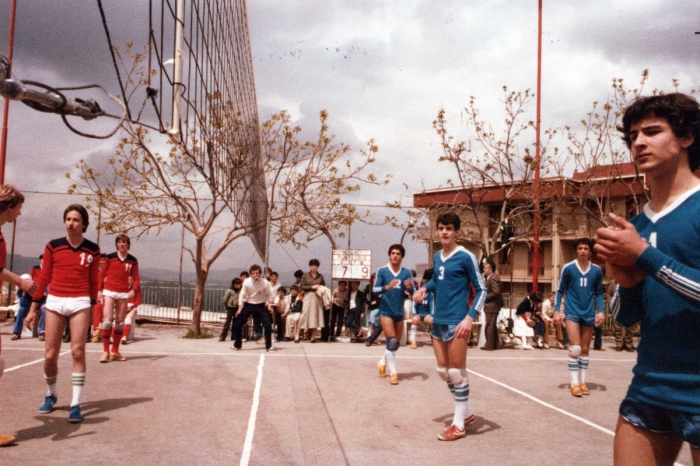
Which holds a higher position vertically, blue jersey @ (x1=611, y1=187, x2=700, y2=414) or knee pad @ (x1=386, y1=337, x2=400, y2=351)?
blue jersey @ (x1=611, y1=187, x2=700, y2=414)

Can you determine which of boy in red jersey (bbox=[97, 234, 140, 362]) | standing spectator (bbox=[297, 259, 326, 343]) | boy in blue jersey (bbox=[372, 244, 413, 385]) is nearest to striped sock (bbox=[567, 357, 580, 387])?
boy in blue jersey (bbox=[372, 244, 413, 385])

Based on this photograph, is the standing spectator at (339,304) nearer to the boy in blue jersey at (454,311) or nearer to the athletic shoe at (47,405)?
the boy in blue jersey at (454,311)

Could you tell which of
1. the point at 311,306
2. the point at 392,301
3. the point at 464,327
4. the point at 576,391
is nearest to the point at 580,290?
the point at 576,391

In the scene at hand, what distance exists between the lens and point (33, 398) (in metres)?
7.07

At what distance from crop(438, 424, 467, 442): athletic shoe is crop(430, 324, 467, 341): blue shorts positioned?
83 centimetres

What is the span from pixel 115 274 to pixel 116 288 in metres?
0.23

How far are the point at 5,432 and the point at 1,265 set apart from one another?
1.55m

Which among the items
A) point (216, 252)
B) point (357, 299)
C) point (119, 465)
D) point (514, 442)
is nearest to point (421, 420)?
point (514, 442)

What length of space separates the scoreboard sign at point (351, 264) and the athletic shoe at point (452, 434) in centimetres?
1080

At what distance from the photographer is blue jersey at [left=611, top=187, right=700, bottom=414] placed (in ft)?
7.10

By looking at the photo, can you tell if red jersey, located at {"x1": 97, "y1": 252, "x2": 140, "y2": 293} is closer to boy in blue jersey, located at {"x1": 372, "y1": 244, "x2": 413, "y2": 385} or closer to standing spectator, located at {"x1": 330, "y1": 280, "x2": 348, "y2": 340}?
boy in blue jersey, located at {"x1": 372, "y1": 244, "x2": 413, "y2": 385}

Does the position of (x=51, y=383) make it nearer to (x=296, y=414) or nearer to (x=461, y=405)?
(x=296, y=414)

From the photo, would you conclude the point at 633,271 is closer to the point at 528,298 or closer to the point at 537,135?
the point at 528,298

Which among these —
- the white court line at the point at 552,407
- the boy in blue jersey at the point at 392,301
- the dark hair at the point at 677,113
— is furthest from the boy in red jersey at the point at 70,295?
the dark hair at the point at 677,113
